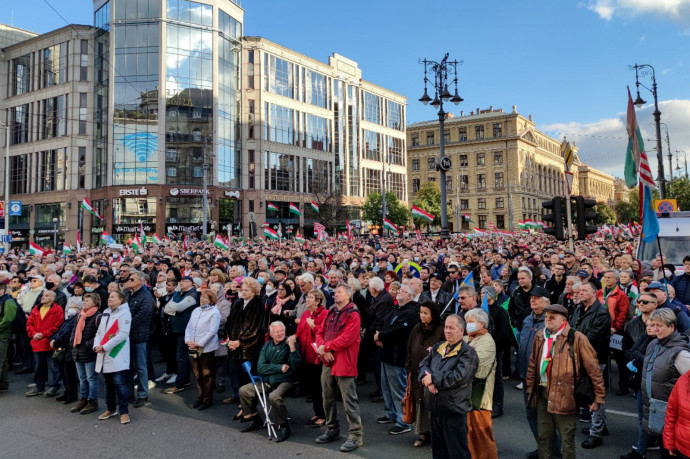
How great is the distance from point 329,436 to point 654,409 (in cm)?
357

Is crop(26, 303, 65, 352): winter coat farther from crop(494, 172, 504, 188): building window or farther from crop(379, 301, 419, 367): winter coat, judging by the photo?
crop(494, 172, 504, 188): building window

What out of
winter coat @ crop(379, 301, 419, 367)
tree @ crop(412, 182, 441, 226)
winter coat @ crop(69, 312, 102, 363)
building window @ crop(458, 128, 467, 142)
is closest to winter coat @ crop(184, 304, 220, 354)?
winter coat @ crop(69, 312, 102, 363)

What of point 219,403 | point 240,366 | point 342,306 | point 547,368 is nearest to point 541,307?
point 547,368

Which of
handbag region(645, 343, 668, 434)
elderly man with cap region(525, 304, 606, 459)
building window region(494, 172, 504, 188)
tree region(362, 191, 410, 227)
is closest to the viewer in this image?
handbag region(645, 343, 668, 434)

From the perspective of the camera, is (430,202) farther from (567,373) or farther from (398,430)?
(567,373)

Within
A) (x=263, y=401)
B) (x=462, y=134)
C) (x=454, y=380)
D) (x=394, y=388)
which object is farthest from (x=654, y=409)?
(x=462, y=134)

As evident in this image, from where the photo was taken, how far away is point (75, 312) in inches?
313

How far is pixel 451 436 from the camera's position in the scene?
15.5ft

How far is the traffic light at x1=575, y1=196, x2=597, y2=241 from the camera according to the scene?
31.9 ft

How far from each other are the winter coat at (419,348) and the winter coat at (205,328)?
3234 mm

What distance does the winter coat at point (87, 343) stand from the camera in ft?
23.7

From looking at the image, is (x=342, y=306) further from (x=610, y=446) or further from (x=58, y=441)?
(x=58, y=441)

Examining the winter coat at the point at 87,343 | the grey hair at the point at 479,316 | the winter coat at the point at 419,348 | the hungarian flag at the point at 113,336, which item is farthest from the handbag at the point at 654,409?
the winter coat at the point at 87,343

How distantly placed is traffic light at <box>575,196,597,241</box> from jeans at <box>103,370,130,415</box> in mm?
8600
